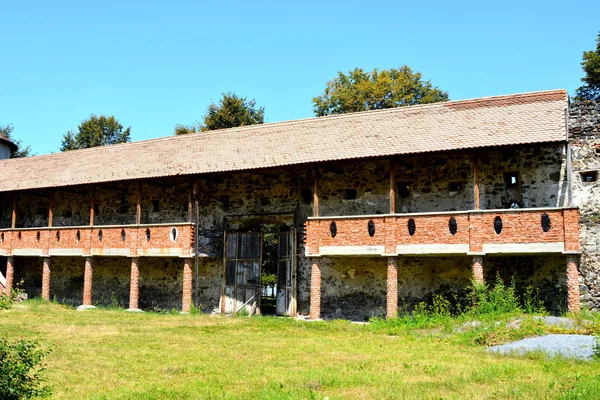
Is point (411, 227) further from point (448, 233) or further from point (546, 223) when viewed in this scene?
point (546, 223)

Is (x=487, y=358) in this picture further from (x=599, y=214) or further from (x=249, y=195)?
(x=249, y=195)

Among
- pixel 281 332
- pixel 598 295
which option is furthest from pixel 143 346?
pixel 598 295

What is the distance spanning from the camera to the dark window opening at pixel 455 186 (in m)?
19.5

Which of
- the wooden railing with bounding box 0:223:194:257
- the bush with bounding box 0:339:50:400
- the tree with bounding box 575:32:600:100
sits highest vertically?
the tree with bounding box 575:32:600:100

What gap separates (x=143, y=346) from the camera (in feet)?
43.9

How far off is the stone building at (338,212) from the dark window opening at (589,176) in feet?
0.25

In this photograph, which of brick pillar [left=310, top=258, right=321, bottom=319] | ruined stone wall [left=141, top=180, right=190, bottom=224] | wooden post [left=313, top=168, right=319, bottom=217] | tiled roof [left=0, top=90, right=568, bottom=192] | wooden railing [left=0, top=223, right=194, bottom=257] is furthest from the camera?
ruined stone wall [left=141, top=180, right=190, bottom=224]

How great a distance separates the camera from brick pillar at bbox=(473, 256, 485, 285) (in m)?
17.1

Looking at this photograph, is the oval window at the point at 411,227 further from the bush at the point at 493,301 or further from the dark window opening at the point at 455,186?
the bush at the point at 493,301

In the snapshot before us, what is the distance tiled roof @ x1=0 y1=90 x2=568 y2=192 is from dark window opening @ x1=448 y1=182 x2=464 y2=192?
175cm

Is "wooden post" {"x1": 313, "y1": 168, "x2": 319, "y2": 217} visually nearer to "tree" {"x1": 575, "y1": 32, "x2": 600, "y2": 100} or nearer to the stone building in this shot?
the stone building

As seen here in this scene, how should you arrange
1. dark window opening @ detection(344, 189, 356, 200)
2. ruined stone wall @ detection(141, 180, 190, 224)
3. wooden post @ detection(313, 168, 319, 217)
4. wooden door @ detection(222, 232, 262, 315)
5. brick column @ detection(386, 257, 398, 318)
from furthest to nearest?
ruined stone wall @ detection(141, 180, 190, 224), wooden door @ detection(222, 232, 262, 315), dark window opening @ detection(344, 189, 356, 200), wooden post @ detection(313, 168, 319, 217), brick column @ detection(386, 257, 398, 318)

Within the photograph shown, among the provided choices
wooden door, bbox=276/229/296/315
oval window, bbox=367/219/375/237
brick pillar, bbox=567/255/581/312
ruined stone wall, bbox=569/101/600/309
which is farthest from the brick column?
ruined stone wall, bbox=569/101/600/309

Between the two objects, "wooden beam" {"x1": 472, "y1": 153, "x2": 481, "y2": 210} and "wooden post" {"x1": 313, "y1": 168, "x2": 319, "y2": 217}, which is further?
"wooden post" {"x1": 313, "y1": 168, "x2": 319, "y2": 217}
